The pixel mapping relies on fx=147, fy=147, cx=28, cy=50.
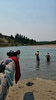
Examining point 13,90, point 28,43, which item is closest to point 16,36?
point 28,43

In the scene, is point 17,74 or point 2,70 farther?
point 17,74

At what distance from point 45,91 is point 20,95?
4.57ft

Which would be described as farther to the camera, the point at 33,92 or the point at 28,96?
the point at 33,92

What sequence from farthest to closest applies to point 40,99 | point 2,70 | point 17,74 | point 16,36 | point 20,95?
point 16,36 < point 17,74 < point 20,95 < point 40,99 < point 2,70

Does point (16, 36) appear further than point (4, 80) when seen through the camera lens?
Yes

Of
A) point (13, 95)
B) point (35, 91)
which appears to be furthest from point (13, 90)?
point (35, 91)

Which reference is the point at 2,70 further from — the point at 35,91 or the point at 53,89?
the point at 53,89

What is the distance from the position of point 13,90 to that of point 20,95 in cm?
92

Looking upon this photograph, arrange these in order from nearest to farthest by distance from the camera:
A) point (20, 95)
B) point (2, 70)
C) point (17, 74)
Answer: point (2, 70) < point (20, 95) < point (17, 74)

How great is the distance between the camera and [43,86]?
8.91 m

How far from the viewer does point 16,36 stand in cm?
18788

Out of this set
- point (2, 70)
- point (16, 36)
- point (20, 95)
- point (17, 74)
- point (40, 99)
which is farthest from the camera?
point (16, 36)

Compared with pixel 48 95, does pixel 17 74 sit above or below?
above

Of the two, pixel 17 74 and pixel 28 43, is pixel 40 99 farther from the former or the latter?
pixel 28 43
